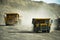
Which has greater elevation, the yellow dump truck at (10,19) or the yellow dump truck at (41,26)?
the yellow dump truck at (10,19)

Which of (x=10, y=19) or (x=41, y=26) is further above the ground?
(x=10, y=19)

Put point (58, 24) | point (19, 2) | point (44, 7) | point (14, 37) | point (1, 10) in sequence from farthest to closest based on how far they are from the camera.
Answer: point (19, 2)
point (44, 7)
point (1, 10)
point (58, 24)
point (14, 37)

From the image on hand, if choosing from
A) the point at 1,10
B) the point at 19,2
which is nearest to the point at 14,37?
the point at 1,10

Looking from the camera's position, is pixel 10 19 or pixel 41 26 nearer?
pixel 41 26

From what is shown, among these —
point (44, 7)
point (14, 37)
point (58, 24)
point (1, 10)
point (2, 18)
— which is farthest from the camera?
point (44, 7)

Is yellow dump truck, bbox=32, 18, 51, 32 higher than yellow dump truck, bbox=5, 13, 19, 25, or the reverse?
yellow dump truck, bbox=5, 13, 19, 25

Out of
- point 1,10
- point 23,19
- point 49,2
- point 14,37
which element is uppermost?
point 49,2

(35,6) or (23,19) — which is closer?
(23,19)

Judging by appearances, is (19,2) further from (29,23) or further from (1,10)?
(29,23)

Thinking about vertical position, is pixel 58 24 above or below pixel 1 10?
below

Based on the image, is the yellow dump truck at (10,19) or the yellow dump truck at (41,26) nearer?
the yellow dump truck at (41,26)

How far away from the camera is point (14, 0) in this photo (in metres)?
9.71

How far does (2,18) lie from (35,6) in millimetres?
2948

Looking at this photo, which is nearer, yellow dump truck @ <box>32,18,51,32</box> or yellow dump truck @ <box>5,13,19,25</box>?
yellow dump truck @ <box>32,18,51,32</box>
